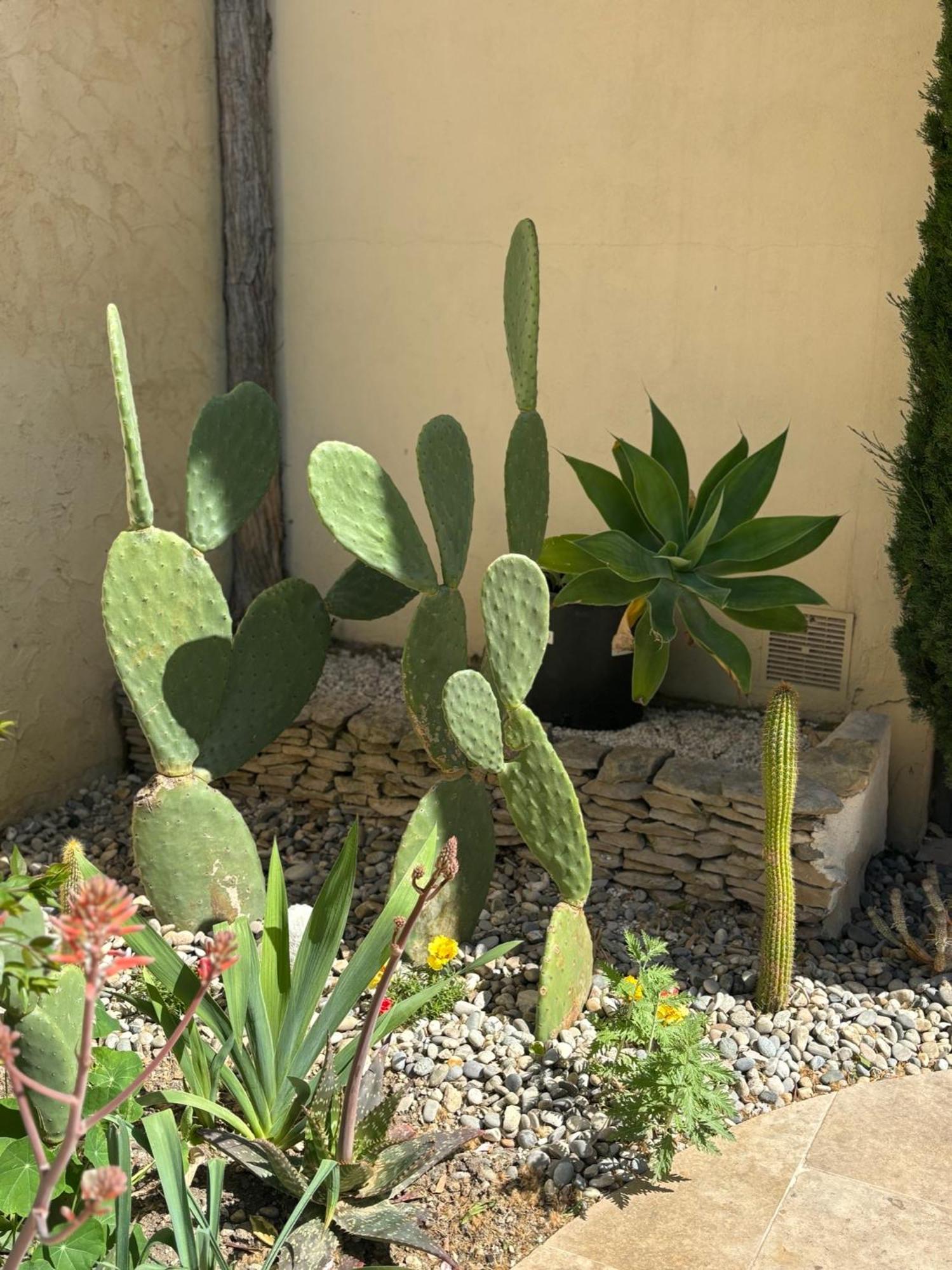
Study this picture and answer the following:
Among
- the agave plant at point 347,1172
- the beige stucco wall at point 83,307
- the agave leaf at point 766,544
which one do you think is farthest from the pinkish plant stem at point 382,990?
the beige stucco wall at point 83,307

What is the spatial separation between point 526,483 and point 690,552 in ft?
1.51

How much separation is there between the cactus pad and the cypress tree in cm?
134

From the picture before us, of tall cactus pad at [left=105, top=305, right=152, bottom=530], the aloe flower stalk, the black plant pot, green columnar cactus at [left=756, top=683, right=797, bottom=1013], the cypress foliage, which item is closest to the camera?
the aloe flower stalk

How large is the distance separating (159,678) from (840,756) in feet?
5.92

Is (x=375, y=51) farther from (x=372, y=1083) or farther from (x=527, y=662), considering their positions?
(x=372, y=1083)

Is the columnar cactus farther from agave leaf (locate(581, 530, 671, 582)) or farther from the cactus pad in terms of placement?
the cactus pad

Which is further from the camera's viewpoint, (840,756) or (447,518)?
(840,756)

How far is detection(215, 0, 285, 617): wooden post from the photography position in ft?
14.6

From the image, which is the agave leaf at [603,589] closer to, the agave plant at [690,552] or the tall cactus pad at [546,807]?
the agave plant at [690,552]

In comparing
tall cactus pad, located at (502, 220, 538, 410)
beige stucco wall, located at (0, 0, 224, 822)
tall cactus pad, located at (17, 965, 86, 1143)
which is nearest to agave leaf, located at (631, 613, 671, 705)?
tall cactus pad, located at (502, 220, 538, 410)


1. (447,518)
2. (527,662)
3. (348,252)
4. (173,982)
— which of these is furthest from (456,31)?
(173,982)

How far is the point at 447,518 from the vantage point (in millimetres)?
3174

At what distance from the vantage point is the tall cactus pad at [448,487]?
3.13 meters

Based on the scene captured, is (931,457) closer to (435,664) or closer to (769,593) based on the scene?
(769,593)
